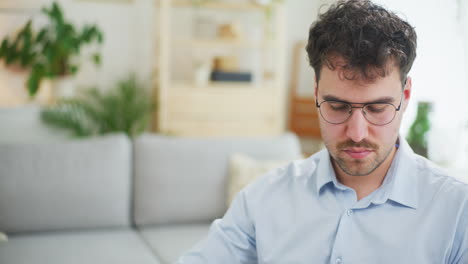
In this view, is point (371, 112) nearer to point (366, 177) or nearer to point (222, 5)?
point (366, 177)

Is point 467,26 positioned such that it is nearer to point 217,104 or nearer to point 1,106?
point 217,104

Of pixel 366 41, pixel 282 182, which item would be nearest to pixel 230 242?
pixel 282 182

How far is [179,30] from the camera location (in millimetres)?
4586

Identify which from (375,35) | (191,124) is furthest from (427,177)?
(191,124)

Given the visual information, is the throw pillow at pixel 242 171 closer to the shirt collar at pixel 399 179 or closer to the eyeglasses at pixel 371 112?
the shirt collar at pixel 399 179

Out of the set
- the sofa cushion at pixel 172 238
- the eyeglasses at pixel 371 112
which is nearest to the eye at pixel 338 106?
the eyeglasses at pixel 371 112

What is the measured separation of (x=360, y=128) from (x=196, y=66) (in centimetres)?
363

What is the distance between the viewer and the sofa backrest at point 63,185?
2.31m

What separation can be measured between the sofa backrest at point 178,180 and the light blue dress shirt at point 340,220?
3.70ft

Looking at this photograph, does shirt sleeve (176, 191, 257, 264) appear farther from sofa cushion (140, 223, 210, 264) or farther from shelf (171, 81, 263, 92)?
shelf (171, 81, 263, 92)

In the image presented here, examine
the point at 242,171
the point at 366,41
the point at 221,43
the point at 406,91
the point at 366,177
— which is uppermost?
the point at 221,43

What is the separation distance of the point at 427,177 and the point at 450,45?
2.46 meters

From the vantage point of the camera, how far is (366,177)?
1.23 meters

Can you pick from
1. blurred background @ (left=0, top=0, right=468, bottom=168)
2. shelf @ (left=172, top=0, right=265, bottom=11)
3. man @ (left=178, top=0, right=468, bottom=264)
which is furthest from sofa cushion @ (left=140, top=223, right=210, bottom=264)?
shelf @ (left=172, top=0, right=265, bottom=11)
